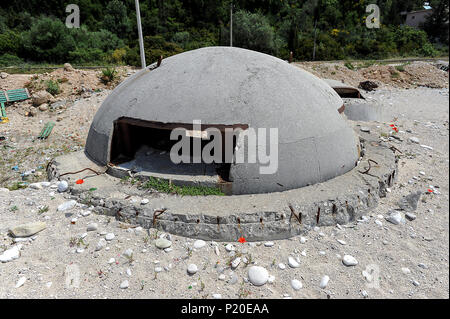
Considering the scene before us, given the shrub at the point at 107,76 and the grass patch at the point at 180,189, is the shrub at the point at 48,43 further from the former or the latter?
the grass patch at the point at 180,189

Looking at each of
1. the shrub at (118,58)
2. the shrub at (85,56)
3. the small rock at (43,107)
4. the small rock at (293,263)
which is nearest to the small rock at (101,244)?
the small rock at (293,263)

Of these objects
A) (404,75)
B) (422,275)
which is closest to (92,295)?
(422,275)

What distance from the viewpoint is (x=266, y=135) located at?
4672mm

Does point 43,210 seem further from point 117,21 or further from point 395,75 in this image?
point 117,21

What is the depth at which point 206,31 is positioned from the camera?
3316cm

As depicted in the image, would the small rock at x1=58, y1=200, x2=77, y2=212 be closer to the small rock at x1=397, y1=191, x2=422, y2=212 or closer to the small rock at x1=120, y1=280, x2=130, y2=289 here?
the small rock at x1=120, y1=280, x2=130, y2=289

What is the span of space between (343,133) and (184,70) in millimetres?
3530

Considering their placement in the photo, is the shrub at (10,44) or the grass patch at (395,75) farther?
the shrub at (10,44)

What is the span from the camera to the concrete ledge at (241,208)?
436 centimetres

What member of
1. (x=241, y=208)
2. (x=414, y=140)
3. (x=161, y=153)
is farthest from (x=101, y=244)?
(x=414, y=140)

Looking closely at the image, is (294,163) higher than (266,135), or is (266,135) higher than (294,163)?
(266,135)

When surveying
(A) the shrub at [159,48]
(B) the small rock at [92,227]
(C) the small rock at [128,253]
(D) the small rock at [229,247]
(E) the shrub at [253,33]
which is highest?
(E) the shrub at [253,33]

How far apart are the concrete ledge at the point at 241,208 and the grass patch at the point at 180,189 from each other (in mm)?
100

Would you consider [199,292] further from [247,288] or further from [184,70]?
[184,70]
